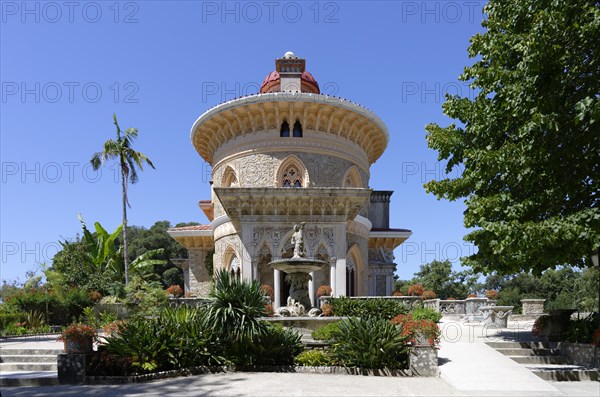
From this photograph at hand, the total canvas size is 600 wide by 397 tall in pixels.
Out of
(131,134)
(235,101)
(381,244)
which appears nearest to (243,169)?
(235,101)

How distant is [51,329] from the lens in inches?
823

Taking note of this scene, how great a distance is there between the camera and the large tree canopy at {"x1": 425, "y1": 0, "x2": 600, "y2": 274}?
410 inches

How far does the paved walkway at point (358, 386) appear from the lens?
8820 mm

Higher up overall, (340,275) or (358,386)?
(340,275)

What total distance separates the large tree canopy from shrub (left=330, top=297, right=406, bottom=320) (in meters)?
4.66

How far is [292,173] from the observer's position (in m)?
26.6

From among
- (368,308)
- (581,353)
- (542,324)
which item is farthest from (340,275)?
(581,353)

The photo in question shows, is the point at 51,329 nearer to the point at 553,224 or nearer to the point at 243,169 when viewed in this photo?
the point at 243,169

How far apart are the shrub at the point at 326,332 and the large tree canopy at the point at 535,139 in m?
4.33

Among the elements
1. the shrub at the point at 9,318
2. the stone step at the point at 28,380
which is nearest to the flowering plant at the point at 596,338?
the stone step at the point at 28,380

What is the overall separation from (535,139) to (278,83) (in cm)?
2271

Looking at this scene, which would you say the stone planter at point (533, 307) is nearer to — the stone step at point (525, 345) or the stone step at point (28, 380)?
the stone step at point (525, 345)

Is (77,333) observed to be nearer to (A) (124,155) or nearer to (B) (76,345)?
(B) (76,345)

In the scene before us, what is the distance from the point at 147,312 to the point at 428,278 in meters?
47.8
